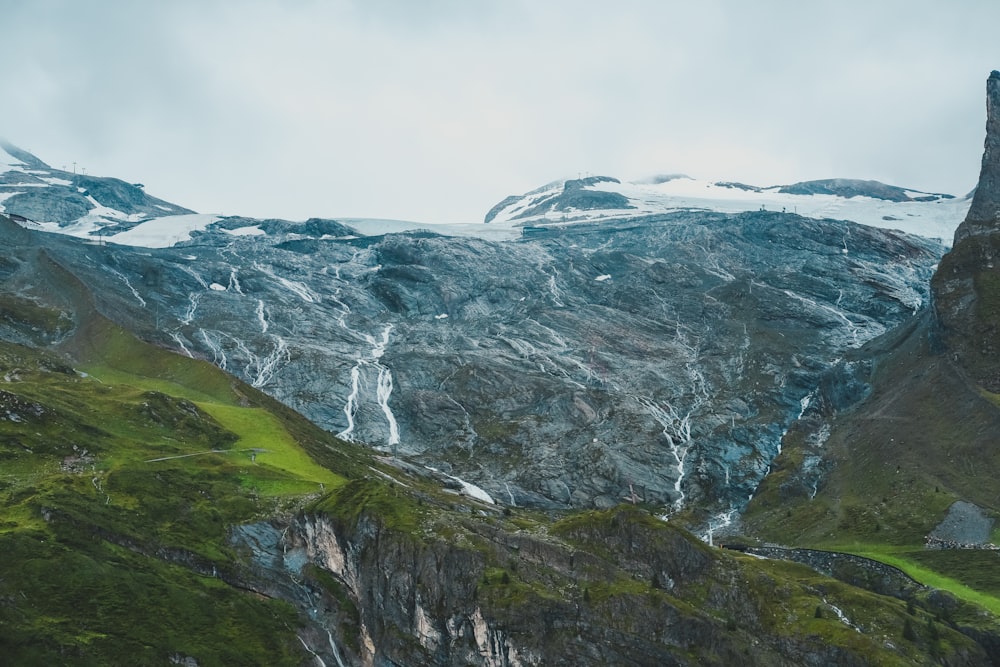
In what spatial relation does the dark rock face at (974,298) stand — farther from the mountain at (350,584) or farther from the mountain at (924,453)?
the mountain at (350,584)

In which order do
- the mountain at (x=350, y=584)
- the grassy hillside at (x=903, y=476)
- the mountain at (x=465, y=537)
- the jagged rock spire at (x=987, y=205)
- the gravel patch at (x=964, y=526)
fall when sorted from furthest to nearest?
the jagged rock spire at (x=987, y=205) < the gravel patch at (x=964, y=526) < the grassy hillside at (x=903, y=476) < the mountain at (x=465, y=537) < the mountain at (x=350, y=584)

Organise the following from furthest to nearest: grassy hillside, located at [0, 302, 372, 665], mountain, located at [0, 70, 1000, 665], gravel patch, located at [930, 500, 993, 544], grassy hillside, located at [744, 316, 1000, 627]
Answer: gravel patch, located at [930, 500, 993, 544]
grassy hillside, located at [744, 316, 1000, 627]
mountain, located at [0, 70, 1000, 665]
grassy hillside, located at [0, 302, 372, 665]

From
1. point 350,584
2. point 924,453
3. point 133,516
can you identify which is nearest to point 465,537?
point 350,584

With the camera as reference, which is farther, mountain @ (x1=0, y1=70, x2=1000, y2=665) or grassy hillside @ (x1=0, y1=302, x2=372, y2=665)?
mountain @ (x1=0, y1=70, x2=1000, y2=665)

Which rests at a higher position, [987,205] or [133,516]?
[987,205]

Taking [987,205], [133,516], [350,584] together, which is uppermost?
[987,205]

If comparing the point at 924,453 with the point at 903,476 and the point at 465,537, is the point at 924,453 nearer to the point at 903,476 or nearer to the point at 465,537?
the point at 903,476

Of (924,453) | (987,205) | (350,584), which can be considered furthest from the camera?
(987,205)

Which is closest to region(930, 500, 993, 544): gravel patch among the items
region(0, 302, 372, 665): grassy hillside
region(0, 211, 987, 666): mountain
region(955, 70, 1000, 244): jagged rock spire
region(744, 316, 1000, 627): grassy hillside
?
region(744, 316, 1000, 627): grassy hillside

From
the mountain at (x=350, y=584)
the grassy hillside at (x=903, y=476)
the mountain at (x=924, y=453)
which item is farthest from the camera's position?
the mountain at (x=924, y=453)

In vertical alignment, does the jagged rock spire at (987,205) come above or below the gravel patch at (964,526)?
above

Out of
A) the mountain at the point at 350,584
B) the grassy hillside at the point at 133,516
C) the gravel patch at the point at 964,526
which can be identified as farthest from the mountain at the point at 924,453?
the grassy hillside at the point at 133,516

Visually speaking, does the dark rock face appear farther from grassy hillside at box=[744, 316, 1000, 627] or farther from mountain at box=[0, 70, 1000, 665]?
grassy hillside at box=[744, 316, 1000, 627]

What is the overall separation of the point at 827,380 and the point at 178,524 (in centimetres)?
15606
